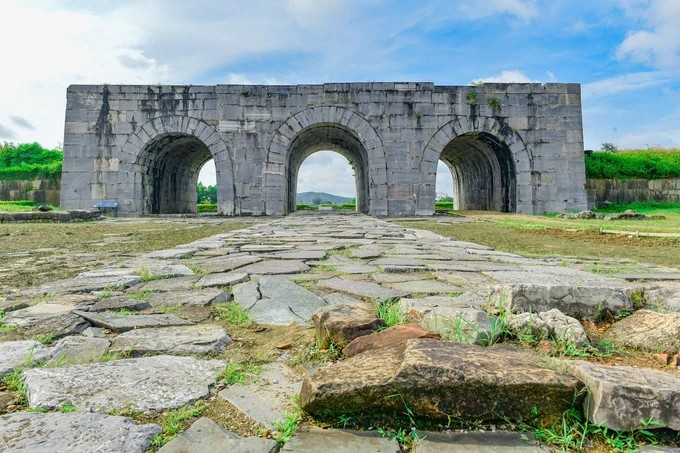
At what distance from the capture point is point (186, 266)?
407 cm

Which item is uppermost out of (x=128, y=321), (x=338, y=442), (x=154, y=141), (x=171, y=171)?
(x=154, y=141)

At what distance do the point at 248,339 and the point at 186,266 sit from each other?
7.32 ft

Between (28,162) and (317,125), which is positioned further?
(28,162)

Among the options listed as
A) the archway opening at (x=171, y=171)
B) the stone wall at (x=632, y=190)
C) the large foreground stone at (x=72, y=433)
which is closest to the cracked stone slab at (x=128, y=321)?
the large foreground stone at (x=72, y=433)

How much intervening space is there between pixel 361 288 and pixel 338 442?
6.06 feet

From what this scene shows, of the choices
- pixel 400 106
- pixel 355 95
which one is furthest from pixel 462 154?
pixel 355 95

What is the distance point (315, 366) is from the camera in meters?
1.71

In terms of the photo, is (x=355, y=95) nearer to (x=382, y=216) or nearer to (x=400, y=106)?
(x=400, y=106)

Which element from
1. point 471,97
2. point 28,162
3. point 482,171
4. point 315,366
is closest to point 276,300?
point 315,366

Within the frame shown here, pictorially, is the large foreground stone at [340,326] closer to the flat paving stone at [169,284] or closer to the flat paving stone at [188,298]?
the flat paving stone at [188,298]

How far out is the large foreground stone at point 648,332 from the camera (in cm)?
170

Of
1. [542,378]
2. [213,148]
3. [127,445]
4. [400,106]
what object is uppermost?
[400,106]

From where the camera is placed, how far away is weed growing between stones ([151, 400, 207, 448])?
1.21 m

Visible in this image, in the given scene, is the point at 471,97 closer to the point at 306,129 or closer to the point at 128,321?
the point at 306,129
